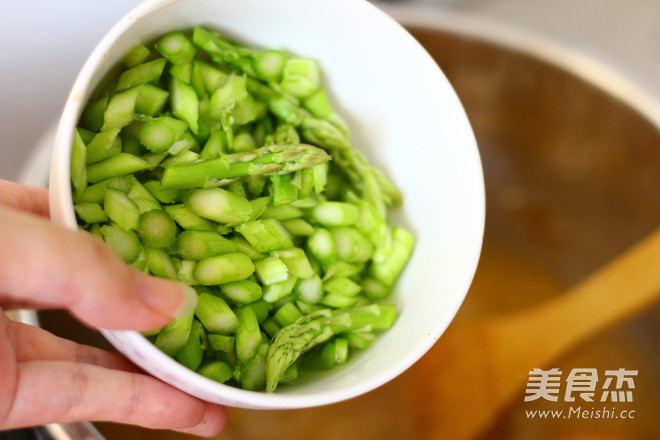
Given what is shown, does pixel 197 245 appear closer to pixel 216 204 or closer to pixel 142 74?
pixel 216 204

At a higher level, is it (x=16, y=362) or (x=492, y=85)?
(x=492, y=85)

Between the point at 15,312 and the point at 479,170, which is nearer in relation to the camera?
the point at 479,170

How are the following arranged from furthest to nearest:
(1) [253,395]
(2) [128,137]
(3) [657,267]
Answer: (3) [657,267] < (2) [128,137] < (1) [253,395]

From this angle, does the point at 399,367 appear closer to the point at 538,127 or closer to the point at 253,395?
the point at 253,395

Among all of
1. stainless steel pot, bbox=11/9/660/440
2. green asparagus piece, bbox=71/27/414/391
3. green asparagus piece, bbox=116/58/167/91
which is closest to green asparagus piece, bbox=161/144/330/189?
green asparagus piece, bbox=71/27/414/391

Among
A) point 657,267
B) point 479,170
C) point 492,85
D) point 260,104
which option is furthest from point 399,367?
point 492,85

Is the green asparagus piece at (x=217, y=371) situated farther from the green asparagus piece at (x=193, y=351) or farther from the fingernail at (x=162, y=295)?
the fingernail at (x=162, y=295)
